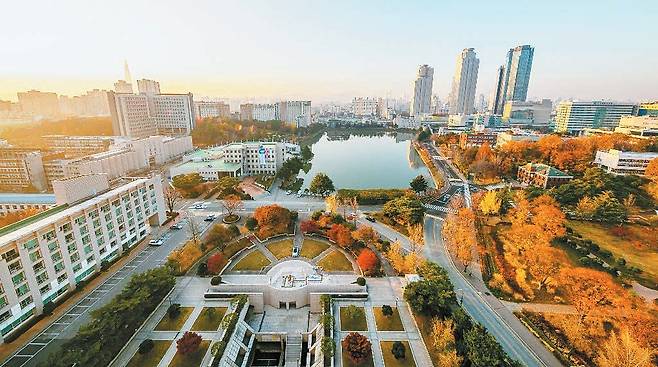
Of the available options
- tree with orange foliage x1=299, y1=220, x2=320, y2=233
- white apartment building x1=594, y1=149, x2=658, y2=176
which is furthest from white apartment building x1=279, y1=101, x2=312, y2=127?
tree with orange foliage x1=299, y1=220, x2=320, y2=233

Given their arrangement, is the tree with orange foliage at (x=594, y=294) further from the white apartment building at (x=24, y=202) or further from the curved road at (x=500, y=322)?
the white apartment building at (x=24, y=202)

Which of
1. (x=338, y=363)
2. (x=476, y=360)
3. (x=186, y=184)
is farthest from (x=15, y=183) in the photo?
(x=476, y=360)

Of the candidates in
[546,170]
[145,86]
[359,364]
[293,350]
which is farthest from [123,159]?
[145,86]

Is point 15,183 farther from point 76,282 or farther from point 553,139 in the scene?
point 553,139

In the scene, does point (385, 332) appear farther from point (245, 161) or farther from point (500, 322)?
point (245, 161)

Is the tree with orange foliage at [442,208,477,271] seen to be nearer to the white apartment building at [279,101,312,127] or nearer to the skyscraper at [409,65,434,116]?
the white apartment building at [279,101,312,127]

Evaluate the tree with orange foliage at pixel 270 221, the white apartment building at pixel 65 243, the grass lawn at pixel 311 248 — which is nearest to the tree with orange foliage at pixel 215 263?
the tree with orange foliage at pixel 270 221
